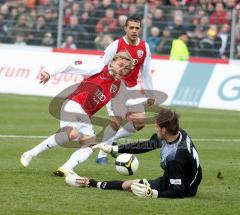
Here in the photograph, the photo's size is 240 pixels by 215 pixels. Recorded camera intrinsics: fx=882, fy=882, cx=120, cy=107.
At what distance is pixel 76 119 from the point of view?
502 inches

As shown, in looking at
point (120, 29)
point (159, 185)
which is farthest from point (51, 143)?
point (120, 29)

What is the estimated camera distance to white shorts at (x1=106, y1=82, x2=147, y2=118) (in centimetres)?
1434

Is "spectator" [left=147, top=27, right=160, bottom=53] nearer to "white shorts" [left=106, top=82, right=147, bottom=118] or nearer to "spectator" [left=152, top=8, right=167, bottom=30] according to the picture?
"spectator" [left=152, top=8, right=167, bottom=30]

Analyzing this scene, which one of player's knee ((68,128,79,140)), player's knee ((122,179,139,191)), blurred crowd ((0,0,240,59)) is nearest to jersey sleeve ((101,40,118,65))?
player's knee ((68,128,79,140))

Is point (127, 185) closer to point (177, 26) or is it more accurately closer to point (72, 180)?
point (72, 180)

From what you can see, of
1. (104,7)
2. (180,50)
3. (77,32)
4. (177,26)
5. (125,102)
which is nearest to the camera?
(125,102)

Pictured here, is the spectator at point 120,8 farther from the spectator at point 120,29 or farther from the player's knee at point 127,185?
the player's knee at point 127,185

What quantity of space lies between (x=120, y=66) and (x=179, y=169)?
119 inches

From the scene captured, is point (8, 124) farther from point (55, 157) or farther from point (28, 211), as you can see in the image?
point (28, 211)

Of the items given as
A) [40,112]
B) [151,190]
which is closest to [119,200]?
[151,190]

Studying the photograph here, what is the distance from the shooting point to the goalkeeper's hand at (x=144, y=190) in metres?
10.5

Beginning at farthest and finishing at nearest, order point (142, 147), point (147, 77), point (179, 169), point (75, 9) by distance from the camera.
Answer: point (75, 9) < point (147, 77) < point (142, 147) < point (179, 169)

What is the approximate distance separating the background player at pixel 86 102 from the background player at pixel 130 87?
2.84 ft

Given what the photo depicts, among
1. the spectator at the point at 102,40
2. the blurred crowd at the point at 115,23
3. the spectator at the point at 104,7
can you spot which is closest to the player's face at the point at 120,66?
the blurred crowd at the point at 115,23
